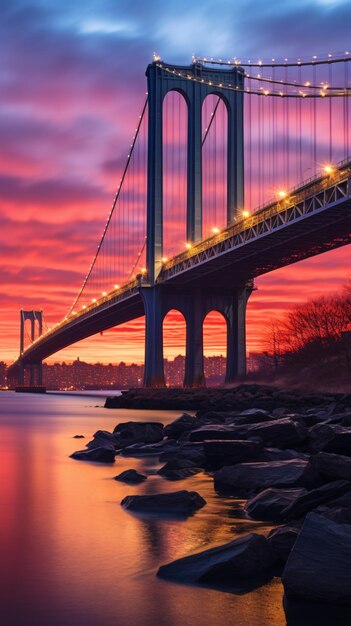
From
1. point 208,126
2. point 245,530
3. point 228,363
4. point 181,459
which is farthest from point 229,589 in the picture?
point 208,126

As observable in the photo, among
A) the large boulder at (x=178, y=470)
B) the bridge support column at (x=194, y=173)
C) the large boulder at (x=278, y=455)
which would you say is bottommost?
the large boulder at (x=178, y=470)

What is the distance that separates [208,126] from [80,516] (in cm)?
6505

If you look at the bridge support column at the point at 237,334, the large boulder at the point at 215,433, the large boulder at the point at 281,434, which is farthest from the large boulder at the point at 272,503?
the bridge support column at the point at 237,334

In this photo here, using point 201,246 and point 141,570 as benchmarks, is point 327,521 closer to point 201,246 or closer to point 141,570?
point 141,570

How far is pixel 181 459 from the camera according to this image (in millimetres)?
16172

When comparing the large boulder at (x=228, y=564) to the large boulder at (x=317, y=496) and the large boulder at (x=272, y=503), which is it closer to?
the large boulder at (x=317, y=496)

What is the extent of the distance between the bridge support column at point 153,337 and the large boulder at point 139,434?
37.6m

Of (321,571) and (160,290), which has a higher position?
(160,290)

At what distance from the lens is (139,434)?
73.2 ft

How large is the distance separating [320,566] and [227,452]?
8033mm

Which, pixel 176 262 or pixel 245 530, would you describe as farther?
pixel 176 262

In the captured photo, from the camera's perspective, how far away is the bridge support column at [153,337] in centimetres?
6141

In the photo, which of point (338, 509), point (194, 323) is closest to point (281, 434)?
point (338, 509)

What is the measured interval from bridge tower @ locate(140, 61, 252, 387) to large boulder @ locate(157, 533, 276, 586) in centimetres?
5213
